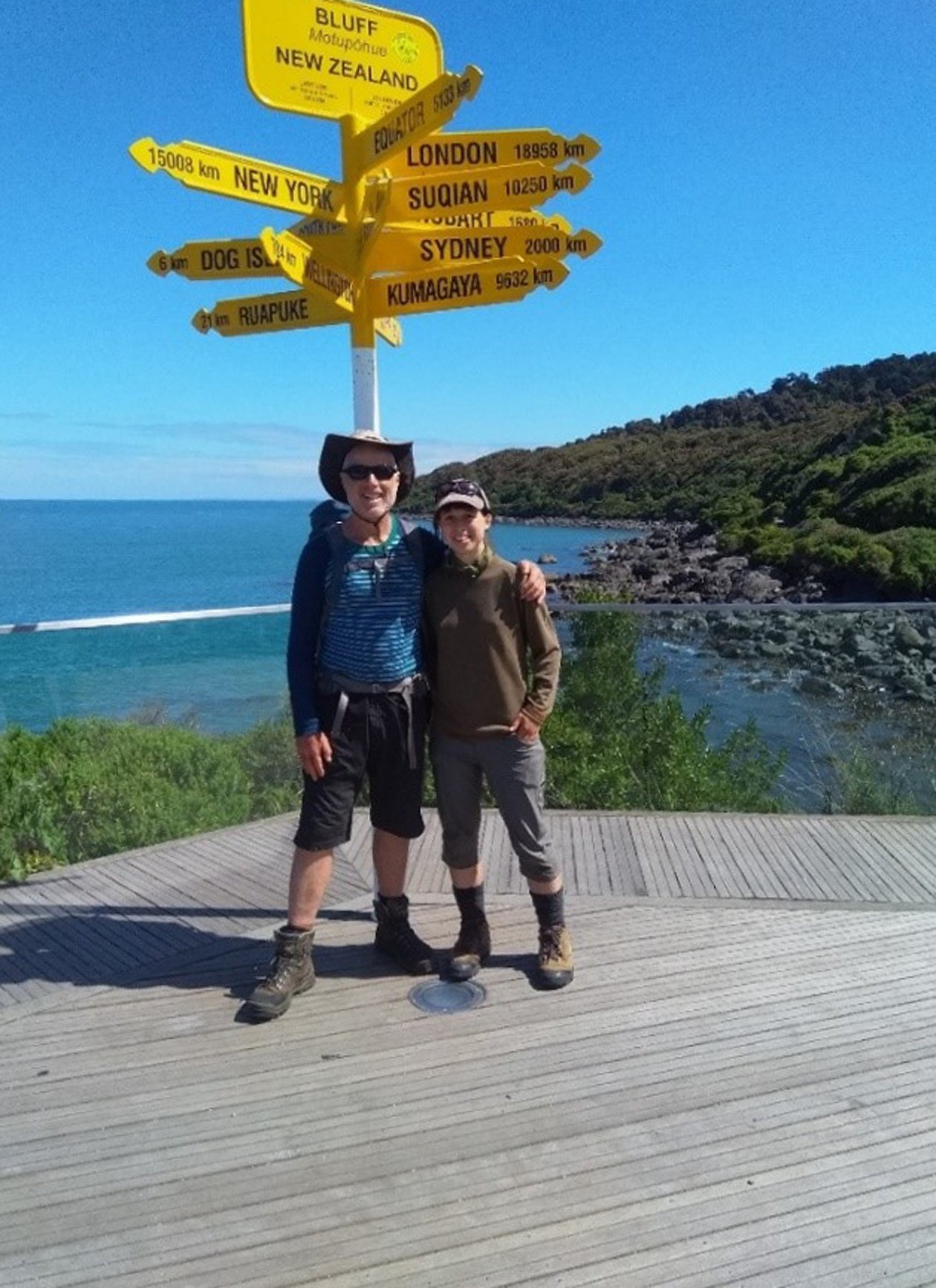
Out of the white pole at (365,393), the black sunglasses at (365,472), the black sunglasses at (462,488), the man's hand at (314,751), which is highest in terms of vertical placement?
the white pole at (365,393)

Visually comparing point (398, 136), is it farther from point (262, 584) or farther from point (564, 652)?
point (262, 584)

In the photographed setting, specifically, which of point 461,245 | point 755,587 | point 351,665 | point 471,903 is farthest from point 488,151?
point 755,587

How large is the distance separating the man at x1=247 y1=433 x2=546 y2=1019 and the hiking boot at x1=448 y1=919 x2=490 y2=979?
0.51 meters

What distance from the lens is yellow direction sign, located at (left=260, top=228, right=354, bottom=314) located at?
11.0 feet

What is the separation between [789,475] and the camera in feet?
223

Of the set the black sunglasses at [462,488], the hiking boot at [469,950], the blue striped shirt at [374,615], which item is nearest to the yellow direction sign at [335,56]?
the black sunglasses at [462,488]

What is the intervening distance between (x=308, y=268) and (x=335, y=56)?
891 millimetres

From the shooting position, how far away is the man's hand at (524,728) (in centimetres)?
350

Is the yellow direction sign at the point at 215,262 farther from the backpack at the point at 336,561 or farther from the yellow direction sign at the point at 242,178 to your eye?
the backpack at the point at 336,561

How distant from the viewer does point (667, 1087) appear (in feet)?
9.67

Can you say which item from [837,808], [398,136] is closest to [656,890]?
[837,808]

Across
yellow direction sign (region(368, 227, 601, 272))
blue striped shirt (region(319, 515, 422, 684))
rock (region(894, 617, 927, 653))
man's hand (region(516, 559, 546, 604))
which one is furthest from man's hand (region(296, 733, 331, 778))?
rock (region(894, 617, 927, 653))

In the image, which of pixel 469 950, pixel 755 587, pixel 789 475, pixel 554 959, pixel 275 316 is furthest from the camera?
pixel 789 475

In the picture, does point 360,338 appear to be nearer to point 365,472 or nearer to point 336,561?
point 365,472
